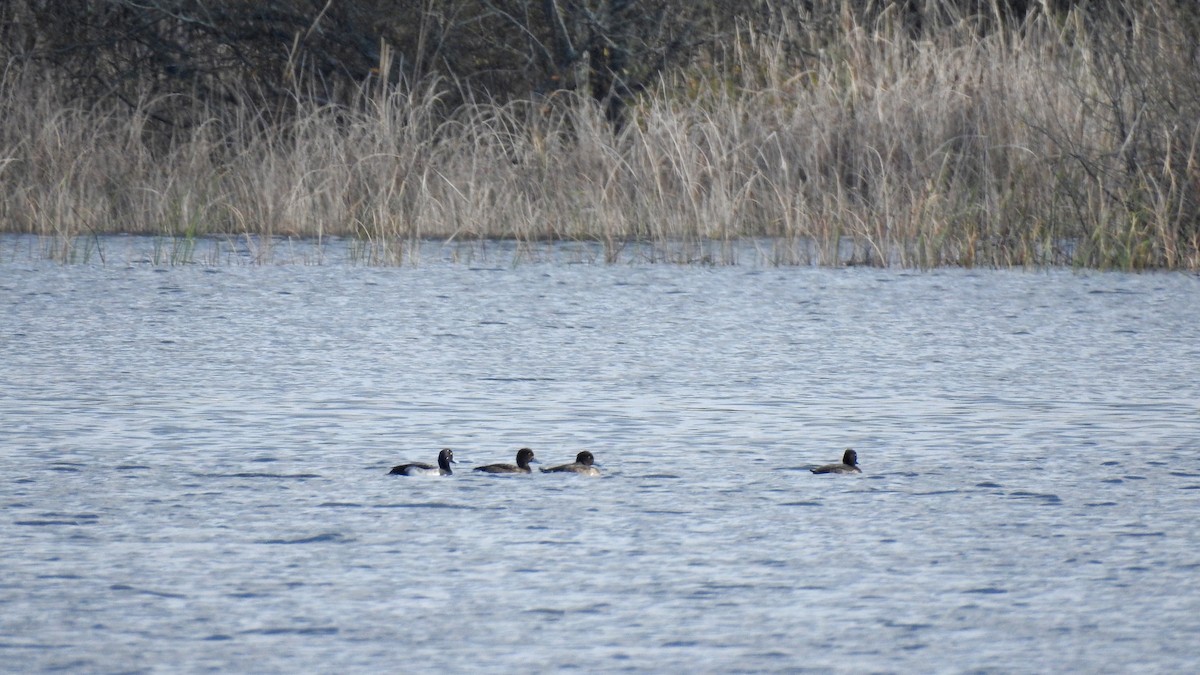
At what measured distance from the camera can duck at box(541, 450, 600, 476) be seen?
157 inches

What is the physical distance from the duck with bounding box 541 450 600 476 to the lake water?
3 cm

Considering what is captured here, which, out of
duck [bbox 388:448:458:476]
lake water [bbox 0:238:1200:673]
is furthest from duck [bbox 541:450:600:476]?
duck [bbox 388:448:458:476]

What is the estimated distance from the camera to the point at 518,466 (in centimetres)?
399

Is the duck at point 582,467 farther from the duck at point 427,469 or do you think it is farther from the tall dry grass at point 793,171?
the tall dry grass at point 793,171

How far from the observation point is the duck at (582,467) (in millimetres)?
3977

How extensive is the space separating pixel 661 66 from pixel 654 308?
718 centimetres

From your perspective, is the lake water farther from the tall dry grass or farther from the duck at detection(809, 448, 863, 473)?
the tall dry grass

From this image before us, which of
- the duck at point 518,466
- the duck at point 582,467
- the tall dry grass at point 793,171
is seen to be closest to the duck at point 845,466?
the duck at point 582,467

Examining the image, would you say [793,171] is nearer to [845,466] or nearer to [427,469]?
[845,466]

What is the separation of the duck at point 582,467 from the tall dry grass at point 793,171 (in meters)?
4.84

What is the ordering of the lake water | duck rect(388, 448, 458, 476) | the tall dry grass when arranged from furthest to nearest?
1. the tall dry grass
2. duck rect(388, 448, 458, 476)
3. the lake water

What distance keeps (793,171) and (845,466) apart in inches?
261

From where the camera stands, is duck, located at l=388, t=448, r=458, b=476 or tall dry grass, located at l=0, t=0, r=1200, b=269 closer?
duck, located at l=388, t=448, r=458, b=476

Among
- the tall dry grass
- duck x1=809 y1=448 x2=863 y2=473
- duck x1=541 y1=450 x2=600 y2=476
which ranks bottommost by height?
duck x1=541 y1=450 x2=600 y2=476
